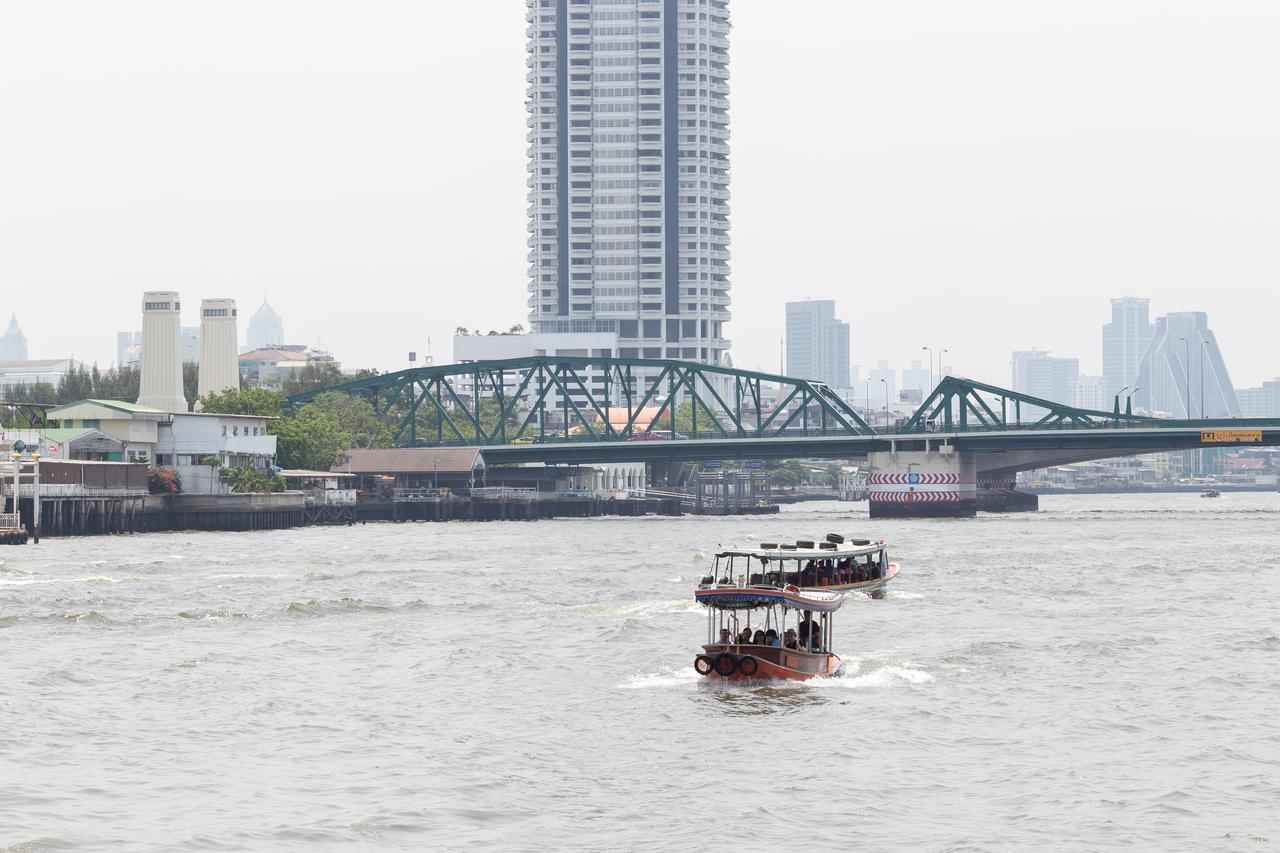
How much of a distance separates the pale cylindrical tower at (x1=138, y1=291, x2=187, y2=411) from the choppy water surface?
101 metres

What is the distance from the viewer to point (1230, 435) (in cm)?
16825

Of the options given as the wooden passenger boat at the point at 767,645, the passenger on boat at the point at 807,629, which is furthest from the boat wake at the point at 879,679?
the passenger on boat at the point at 807,629

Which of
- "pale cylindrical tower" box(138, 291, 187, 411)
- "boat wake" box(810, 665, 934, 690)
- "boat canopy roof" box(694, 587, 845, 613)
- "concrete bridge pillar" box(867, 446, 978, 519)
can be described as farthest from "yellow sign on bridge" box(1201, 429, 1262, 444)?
"boat canopy roof" box(694, 587, 845, 613)

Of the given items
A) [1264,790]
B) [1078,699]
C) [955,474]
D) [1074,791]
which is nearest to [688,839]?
[1074,791]

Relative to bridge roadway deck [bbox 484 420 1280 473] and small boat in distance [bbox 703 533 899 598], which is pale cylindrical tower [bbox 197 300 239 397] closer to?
bridge roadway deck [bbox 484 420 1280 473]

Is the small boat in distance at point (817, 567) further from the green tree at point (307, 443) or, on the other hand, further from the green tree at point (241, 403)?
the green tree at point (241, 403)

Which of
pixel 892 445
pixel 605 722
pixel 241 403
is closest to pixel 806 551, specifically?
pixel 605 722

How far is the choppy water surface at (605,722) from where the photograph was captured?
1357 inches

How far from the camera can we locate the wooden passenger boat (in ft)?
163

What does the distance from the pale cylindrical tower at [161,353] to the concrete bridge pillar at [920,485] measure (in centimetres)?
6910

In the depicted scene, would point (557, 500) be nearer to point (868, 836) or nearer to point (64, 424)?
point (64, 424)

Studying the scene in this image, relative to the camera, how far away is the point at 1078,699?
48.3m

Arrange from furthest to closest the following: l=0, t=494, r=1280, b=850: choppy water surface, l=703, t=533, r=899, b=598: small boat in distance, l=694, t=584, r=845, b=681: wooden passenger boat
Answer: l=703, t=533, r=899, b=598: small boat in distance → l=694, t=584, r=845, b=681: wooden passenger boat → l=0, t=494, r=1280, b=850: choppy water surface

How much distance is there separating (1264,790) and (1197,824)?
11.2 feet
